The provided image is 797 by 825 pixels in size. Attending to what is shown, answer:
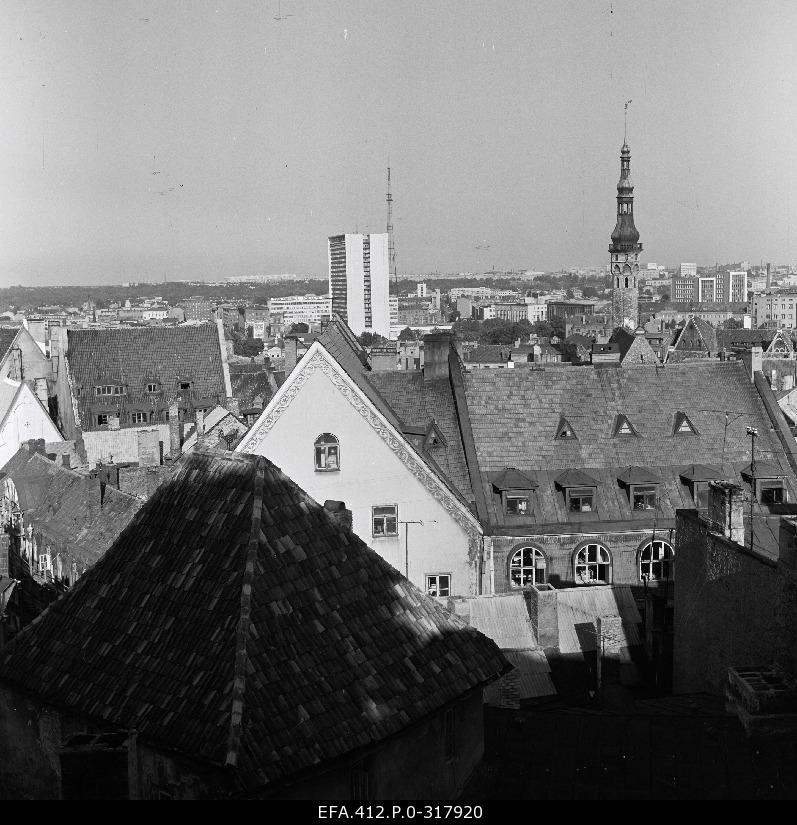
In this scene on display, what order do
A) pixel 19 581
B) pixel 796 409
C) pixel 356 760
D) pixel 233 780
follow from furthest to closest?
pixel 796 409 < pixel 19 581 < pixel 356 760 < pixel 233 780

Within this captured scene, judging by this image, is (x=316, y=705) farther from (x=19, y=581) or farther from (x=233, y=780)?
(x=19, y=581)

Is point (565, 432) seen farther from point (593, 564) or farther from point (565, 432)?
point (593, 564)

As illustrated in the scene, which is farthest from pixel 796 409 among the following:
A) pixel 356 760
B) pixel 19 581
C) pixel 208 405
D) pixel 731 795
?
pixel 356 760

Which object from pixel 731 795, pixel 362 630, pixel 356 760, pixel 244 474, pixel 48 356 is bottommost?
pixel 731 795

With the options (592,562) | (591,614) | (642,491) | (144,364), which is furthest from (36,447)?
(591,614)

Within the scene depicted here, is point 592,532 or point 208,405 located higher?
point 208,405

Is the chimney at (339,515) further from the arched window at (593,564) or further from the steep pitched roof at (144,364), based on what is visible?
the steep pitched roof at (144,364)

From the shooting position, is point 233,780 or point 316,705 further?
point 316,705
